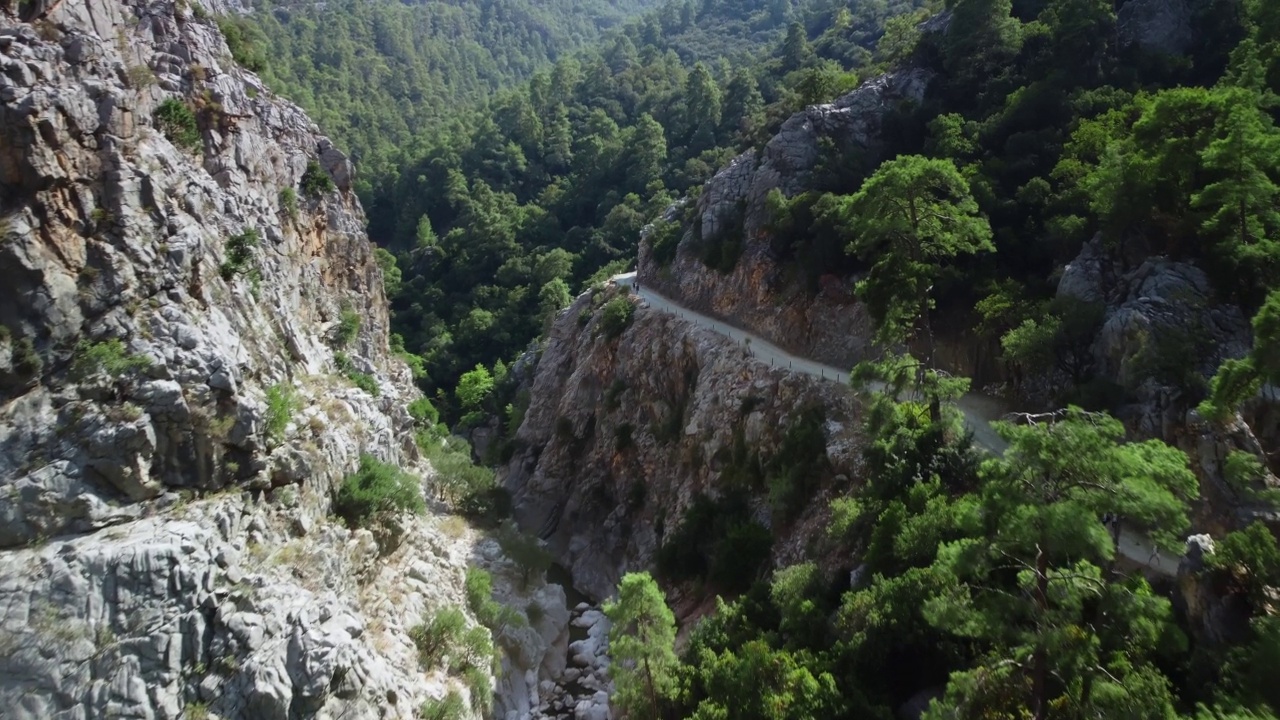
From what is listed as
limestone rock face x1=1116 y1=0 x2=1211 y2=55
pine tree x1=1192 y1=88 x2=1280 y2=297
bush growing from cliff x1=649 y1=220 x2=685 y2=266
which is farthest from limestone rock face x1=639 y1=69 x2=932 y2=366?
pine tree x1=1192 y1=88 x2=1280 y2=297

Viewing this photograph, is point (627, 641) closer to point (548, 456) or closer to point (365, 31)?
point (548, 456)

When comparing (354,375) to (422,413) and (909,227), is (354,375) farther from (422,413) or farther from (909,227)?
(909,227)

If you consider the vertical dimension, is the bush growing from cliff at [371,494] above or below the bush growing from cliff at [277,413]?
below

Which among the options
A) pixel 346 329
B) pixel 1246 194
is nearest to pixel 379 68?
pixel 346 329

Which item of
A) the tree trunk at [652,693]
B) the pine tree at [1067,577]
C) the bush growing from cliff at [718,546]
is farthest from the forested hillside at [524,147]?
the pine tree at [1067,577]

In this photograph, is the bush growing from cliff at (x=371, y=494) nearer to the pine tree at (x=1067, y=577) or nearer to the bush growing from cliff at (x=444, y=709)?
the bush growing from cliff at (x=444, y=709)
